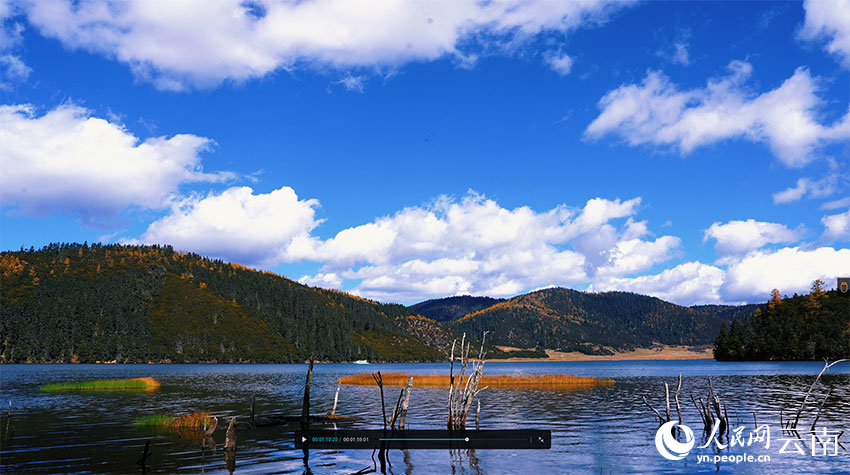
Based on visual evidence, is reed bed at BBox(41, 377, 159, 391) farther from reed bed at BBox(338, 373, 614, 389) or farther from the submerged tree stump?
the submerged tree stump

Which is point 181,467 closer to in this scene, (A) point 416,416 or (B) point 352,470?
(B) point 352,470

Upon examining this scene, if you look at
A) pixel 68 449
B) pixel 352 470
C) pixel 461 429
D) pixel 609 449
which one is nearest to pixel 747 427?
pixel 609 449

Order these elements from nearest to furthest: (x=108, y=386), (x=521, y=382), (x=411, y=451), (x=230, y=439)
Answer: (x=230, y=439) < (x=411, y=451) < (x=108, y=386) < (x=521, y=382)

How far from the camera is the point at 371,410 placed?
61656 mm

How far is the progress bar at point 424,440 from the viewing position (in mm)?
39625

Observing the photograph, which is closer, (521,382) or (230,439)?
(230,439)

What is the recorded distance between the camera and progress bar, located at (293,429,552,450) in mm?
39625

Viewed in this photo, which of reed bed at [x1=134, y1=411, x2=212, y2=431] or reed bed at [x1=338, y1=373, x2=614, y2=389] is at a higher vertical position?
reed bed at [x1=134, y1=411, x2=212, y2=431]

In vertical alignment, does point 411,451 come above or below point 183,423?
below

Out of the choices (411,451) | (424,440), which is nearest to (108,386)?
(424,440)

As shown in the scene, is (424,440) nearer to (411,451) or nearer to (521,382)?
(411,451)

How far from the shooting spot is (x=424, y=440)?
4209 centimetres

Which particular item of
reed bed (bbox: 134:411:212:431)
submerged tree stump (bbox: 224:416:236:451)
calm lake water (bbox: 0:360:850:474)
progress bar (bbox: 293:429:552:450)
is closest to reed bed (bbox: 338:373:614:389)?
calm lake water (bbox: 0:360:850:474)

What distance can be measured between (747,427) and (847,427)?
7.07 metres
